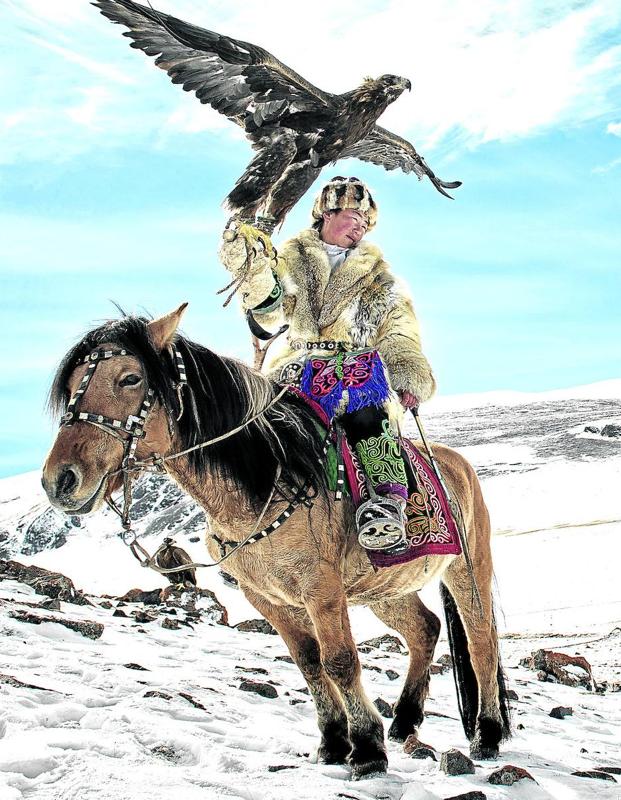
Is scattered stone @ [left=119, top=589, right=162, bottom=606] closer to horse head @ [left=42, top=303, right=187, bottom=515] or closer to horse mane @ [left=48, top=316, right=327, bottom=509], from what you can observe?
horse mane @ [left=48, top=316, right=327, bottom=509]

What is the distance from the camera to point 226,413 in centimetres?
417

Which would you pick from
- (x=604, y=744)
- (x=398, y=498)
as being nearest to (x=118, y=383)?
(x=398, y=498)

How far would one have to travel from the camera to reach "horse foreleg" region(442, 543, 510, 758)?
5273 mm

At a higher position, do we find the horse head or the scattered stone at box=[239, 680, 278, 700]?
the horse head

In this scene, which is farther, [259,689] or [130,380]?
[259,689]

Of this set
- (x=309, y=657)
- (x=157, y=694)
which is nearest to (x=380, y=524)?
(x=309, y=657)

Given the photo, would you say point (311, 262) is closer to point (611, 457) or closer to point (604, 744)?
point (604, 744)

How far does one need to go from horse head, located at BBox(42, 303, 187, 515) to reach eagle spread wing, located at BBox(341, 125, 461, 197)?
13.9ft

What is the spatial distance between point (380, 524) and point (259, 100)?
12.1ft

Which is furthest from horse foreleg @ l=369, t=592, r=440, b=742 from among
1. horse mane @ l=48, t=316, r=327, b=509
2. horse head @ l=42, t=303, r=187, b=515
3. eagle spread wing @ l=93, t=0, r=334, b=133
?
eagle spread wing @ l=93, t=0, r=334, b=133

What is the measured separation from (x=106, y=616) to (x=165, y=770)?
16.6ft

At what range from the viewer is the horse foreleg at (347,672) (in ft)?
13.2

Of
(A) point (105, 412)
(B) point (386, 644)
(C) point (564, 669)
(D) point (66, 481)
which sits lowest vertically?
(C) point (564, 669)

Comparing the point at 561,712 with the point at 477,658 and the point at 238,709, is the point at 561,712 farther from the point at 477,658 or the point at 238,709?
the point at 238,709
